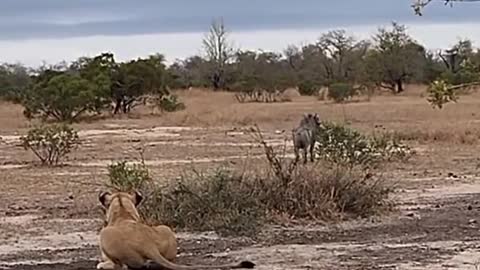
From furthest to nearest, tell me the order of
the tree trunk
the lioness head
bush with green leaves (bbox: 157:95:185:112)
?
the tree trunk → bush with green leaves (bbox: 157:95:185:112) → the lioness head

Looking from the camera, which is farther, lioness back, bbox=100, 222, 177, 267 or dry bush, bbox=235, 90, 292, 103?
dry bush, bbox=235, 90, 292, 103

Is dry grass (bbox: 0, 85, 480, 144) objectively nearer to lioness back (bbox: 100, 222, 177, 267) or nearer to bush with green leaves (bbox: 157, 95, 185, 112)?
bush with green leaves (bbox: 157, 95, 185, 112)

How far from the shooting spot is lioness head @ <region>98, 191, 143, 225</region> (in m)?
12.2

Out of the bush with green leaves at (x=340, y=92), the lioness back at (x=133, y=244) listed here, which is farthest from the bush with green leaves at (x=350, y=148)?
the bush with green leaves at (x=340, y=92)

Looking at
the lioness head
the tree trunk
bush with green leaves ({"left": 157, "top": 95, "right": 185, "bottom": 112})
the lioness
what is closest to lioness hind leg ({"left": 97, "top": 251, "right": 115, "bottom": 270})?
the lioness

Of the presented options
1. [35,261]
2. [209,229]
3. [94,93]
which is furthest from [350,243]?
[94,93]

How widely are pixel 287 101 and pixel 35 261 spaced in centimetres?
5518

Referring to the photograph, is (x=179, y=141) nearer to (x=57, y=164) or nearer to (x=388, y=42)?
(x=57, y=164)

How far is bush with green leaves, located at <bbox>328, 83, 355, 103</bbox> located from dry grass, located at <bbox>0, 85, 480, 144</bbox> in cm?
159

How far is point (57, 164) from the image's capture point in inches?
1084

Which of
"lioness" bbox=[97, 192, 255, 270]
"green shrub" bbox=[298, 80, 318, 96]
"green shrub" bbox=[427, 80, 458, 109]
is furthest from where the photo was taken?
"green shrub" bbox=[298, 80, 318, 96]

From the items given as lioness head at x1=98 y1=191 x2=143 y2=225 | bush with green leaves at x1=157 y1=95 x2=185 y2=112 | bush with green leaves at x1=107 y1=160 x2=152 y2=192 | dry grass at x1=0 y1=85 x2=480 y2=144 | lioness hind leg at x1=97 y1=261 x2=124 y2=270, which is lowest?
dry grass at x1=0 y1=85 x2=480 y2=144

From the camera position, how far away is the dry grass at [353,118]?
3702cm

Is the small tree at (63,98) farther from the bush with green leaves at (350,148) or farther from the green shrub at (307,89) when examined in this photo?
the green shrub at (307,89)
